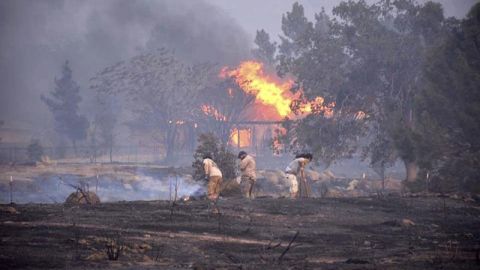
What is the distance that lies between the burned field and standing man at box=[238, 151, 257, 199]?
204 centimetres

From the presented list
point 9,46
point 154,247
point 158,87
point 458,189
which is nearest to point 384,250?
point 154,247

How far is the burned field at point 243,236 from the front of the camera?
8820 mm

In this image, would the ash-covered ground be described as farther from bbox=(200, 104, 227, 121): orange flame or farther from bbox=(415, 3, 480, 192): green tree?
bbox=(200, 104, 227, 121): orange flame

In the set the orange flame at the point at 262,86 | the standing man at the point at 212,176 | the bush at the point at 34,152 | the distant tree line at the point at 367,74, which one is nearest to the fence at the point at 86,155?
the bush at the point at 34,152

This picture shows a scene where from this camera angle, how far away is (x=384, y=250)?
10414 mm

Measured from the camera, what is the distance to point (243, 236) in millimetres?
11891

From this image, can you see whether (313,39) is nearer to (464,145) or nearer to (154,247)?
(464,145)

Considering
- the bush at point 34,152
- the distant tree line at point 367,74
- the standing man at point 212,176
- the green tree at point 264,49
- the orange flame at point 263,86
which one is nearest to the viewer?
the standing man at point 212,176

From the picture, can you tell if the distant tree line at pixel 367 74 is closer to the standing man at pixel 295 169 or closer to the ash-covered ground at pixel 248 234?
the standing man at pixel 295 169

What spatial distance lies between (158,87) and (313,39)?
22197mm

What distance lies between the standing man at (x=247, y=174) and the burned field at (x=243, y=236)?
2.04 metres

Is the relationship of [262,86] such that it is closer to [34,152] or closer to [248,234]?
[34,152]

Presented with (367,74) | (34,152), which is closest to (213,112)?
(34,152)

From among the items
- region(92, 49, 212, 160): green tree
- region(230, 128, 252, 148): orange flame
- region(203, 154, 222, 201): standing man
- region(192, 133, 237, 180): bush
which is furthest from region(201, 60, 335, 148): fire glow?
region(203, 154, 222, 201): standing man
